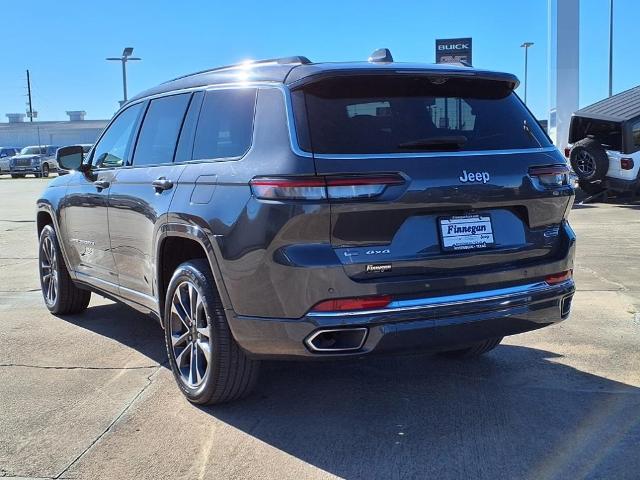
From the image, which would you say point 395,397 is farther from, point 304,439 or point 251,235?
point 251,235

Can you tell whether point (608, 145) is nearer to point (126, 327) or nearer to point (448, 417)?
point (126, 327)

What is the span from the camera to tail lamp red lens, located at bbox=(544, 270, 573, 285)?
3701mm

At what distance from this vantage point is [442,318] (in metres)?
3.29

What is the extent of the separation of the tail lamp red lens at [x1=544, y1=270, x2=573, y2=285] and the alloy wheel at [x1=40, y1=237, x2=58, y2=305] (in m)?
4.39

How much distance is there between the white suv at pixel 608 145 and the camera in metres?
14.5

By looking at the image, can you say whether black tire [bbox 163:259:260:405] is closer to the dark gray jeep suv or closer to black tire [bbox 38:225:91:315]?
the dark gray jeep suv

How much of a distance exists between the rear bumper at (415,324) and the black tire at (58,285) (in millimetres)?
3187

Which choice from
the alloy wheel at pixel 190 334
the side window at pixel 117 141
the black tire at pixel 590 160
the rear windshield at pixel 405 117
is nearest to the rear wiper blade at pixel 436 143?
the rear windshield at pixel 405 117

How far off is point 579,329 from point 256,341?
124 inches

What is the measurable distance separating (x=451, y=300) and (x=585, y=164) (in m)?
13.4

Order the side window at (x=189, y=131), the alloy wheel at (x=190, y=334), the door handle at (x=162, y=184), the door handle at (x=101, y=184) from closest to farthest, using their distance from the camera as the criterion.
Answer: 1. the alloy wheel at (x=190, y=334)
2. the door handle at (x=162, y=184)
3. the side window at (x=189, y=131)
4. the door handle at (x=101, y=184)

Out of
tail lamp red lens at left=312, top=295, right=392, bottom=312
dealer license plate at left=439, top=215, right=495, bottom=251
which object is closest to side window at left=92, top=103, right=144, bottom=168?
tail lamp red lens at left=312, top=295, right=392, bottom=312

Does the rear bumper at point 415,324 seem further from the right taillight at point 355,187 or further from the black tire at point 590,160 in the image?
the black tire at point 590,160

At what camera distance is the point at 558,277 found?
3.76 metres
